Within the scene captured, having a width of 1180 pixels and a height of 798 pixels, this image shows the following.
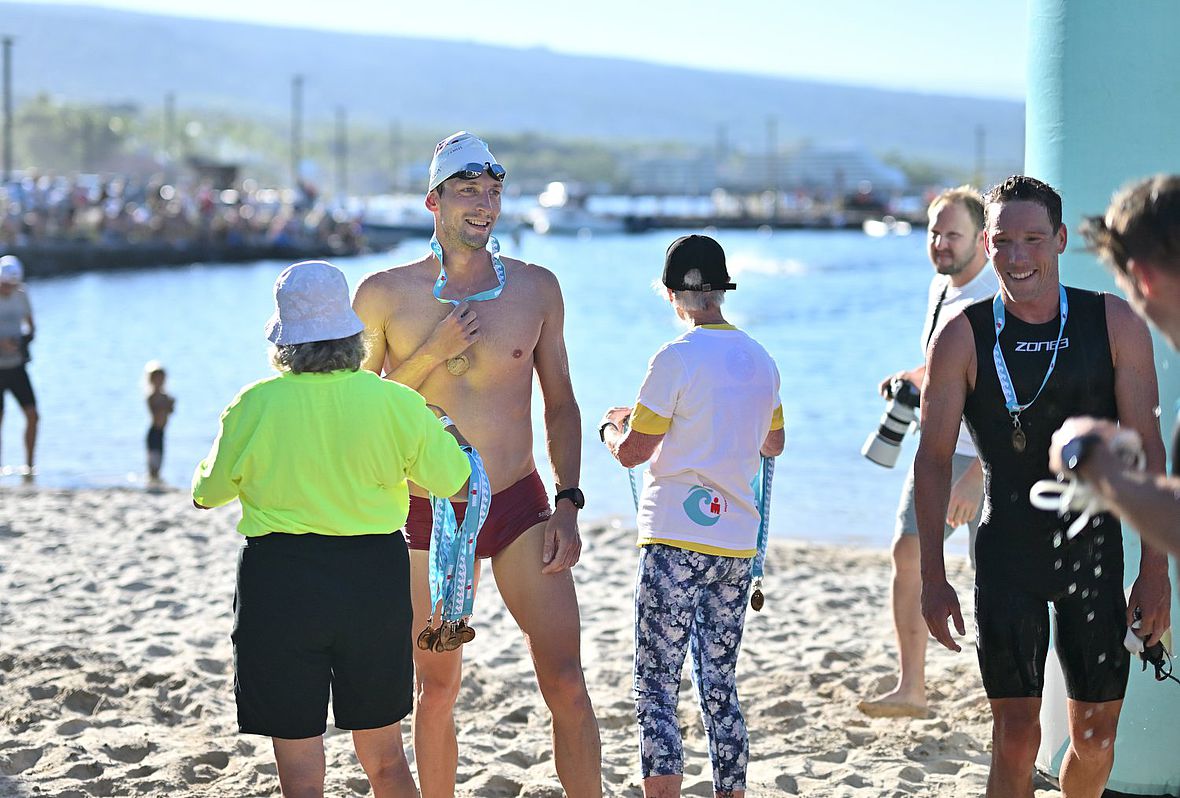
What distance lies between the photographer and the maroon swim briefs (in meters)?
4.10

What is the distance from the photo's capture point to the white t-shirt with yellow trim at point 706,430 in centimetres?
395

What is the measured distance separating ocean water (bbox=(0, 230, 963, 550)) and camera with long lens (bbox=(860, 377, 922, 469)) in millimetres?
5316

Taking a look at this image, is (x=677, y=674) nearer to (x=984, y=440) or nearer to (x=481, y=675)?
(x=984, y=440)

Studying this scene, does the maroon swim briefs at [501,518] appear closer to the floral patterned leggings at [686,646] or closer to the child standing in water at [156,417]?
the floral patterned leggings at [686,646]

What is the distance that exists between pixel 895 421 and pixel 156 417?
9.02 meters

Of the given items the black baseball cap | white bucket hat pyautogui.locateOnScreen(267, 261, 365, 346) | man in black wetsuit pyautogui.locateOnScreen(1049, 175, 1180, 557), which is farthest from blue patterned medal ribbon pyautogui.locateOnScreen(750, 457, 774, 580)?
man in black wetsuit pyautogui.locateOnScreen(1049, 175, 1180, 557)

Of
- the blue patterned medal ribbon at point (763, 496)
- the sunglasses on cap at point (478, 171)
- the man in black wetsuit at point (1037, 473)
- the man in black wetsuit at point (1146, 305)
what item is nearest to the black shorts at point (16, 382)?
the sunglasses on cap at point (478, 171)

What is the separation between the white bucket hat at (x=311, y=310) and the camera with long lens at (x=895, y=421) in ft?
8.98

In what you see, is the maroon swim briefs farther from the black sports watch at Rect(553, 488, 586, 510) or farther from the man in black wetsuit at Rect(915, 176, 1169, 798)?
the man in black wetsuit at Rect(915, 176, 1169, 798)

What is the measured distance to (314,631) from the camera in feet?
11.2

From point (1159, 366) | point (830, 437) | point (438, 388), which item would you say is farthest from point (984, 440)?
point (830, 437)

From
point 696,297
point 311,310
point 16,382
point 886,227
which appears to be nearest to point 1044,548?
point 696,297

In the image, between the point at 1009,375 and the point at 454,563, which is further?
the point at 454,563

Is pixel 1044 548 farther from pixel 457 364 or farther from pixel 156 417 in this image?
pixel 156 417
